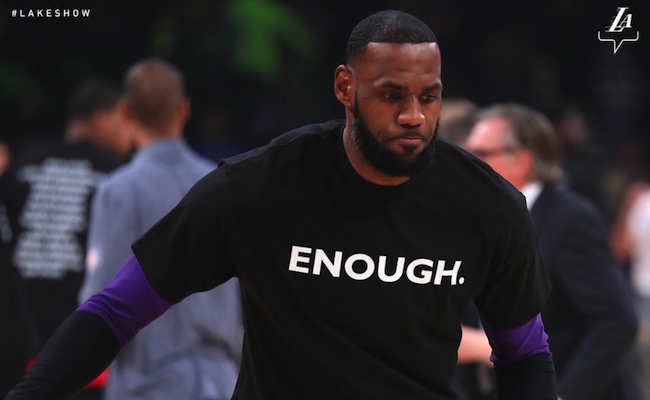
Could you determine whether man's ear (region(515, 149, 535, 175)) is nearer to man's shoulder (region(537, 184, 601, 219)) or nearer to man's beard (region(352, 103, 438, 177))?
man's shoulder (region(537, 184, 601, 219))

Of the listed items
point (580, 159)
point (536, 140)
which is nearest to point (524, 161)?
point (536, 140)

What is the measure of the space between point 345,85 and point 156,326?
1.78 m

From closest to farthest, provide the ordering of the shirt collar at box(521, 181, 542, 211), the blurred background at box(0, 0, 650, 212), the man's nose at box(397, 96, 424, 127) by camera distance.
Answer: the man's nose at box(397, 96, 424, 127) → the shirt collar at box(521, 181, 542, 211) → the blurred background at box(0, 0, 650, 212)

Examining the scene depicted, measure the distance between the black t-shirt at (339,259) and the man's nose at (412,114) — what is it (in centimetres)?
19

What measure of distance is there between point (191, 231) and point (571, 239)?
203 cm

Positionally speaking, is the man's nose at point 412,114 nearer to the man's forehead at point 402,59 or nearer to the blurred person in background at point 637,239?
the man's forehead at point 402,59

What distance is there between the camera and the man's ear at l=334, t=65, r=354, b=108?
2.71 m

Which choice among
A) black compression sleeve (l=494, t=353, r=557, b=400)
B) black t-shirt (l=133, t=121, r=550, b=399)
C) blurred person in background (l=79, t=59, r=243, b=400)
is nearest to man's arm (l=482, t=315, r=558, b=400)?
black compression sleeve (l=494, t=353, r=557, b=400)

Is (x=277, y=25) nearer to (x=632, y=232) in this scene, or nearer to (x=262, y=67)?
(x=262, y=67)

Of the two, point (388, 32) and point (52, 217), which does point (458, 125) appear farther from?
point (388, 32)

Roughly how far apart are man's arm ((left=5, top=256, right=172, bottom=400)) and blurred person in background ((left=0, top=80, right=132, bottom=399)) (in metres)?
2.93

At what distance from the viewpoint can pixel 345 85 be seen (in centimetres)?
274

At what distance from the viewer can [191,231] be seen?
2691 millimetres

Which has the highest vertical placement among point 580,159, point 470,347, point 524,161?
point 524,161
